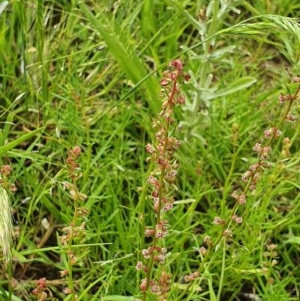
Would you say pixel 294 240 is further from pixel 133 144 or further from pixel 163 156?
pixel 163 156

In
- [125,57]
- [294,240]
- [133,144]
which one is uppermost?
[125,57]

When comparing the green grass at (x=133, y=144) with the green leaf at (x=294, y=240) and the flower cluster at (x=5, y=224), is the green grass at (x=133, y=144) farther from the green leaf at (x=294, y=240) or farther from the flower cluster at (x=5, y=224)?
the flower cluster at (x=5, y=224)

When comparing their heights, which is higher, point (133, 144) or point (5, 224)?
point (5, 224)

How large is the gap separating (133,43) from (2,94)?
1.26 feet

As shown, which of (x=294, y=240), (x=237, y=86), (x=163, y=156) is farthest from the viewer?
(x=237, y=86)

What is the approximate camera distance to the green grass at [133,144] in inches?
71.3

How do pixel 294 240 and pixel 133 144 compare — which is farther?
pixel 133 144

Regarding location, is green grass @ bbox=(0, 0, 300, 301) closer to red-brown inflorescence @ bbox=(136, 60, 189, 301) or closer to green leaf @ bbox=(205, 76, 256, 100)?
green leaf @ bbox=(205, 76, 256, 100)

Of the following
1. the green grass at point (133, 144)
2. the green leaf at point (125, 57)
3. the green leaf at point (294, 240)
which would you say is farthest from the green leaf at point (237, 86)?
the green leaf at point (294, 240)

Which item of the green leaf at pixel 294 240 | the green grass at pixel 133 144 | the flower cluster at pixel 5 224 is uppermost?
the flower cluster at pixel 5 224

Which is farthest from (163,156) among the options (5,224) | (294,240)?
(294,240)

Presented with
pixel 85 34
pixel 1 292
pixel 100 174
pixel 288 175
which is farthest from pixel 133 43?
pixel 1 292

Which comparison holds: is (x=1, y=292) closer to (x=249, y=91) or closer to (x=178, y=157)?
(x=178, y=157)

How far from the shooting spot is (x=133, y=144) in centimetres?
208
